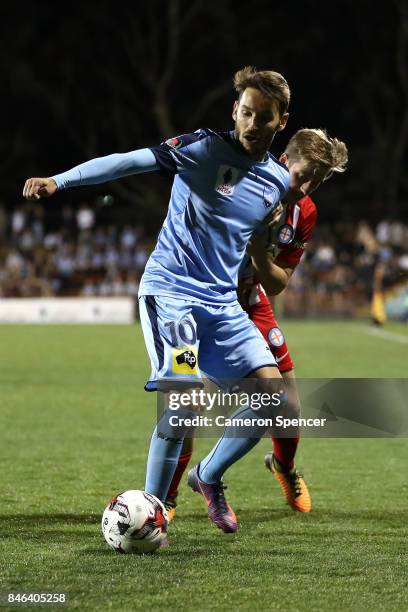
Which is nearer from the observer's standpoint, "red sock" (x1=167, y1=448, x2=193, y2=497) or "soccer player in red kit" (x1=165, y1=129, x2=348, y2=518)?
"soccer player in red kit" (x1=165, y1=129, x2=348, y2=518)

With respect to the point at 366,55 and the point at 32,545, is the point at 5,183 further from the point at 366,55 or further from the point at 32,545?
the point at 32,545

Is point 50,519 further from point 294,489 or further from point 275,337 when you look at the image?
point 275,337

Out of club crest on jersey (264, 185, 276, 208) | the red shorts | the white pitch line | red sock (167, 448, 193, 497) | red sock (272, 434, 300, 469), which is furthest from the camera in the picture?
the white pitch line

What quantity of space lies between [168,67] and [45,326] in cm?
1891

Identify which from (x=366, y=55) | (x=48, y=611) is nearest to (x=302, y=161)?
(x=48, y=611)

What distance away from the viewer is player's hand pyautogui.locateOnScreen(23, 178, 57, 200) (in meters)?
4.67

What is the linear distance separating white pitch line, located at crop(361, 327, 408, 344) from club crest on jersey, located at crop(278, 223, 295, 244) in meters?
15.0

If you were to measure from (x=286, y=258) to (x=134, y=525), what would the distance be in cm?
182

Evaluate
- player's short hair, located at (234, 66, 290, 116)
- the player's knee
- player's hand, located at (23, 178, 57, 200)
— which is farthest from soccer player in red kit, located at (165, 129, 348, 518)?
player's hand, located at (23, 178, 57, 200)

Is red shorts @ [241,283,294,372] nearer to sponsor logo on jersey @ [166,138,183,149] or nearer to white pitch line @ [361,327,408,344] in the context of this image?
sponsor logo on jersey @ [166,138,183,149]

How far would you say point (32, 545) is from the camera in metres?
5.28

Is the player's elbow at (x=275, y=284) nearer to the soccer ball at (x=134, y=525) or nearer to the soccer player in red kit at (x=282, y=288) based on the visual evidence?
the soccer player in red kit at (x=282, y=288)

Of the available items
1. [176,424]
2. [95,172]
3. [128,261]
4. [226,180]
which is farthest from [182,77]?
[95,172]

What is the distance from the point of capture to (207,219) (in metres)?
5.36
